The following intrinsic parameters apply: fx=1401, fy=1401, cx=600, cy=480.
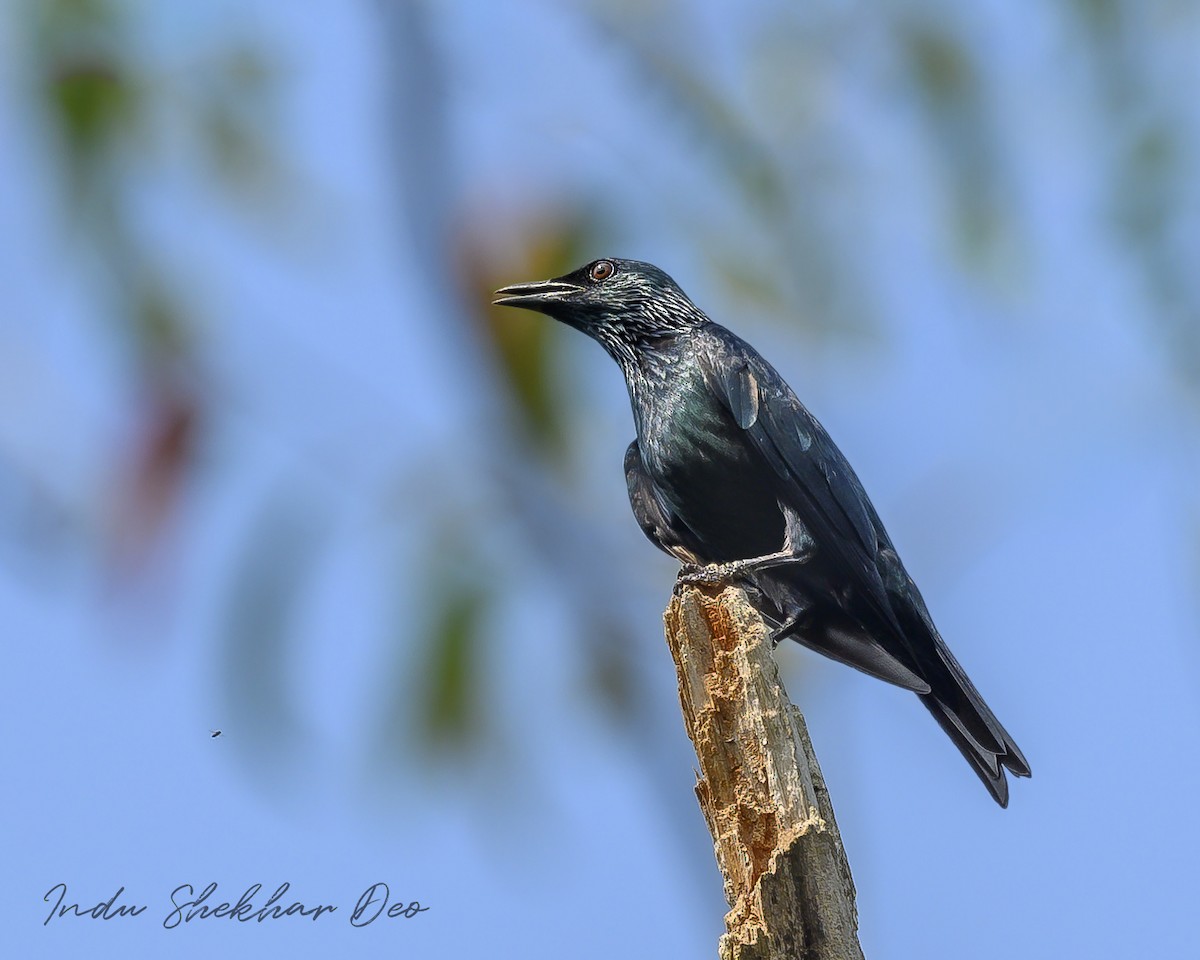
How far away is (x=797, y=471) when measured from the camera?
5602mm

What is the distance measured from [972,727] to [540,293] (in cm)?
276

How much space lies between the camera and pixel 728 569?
17.3 feet

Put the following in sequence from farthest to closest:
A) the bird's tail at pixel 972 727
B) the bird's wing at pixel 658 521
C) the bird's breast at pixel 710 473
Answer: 1. the bird's wing at pixel 658 521
2. the bird's breast at pixel 710 473
3. the bird's tail at pixel 972 727

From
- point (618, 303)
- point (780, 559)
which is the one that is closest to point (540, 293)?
point (618, 303)

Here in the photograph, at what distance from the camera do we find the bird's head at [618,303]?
641cm

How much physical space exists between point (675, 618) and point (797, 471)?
4.72 ft

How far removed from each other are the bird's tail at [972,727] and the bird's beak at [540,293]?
Result: 2382mm

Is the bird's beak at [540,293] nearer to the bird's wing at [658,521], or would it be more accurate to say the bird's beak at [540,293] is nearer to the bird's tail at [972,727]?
the bird's wing at [658,521]

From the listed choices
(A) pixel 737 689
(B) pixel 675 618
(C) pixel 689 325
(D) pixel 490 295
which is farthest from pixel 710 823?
(C) pixel 689 325

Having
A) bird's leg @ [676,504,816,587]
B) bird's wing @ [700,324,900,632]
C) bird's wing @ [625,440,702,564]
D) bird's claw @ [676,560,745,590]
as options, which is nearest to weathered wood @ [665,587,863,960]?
bird's claw @ [676,560,745,590]

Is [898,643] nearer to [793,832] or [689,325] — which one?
[689,325]

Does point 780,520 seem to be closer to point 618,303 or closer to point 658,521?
point 658,521

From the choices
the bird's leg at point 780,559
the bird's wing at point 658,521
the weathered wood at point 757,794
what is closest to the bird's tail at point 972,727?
the bird's leg at point 780,559

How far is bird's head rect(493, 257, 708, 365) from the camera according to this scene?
21.0ft
